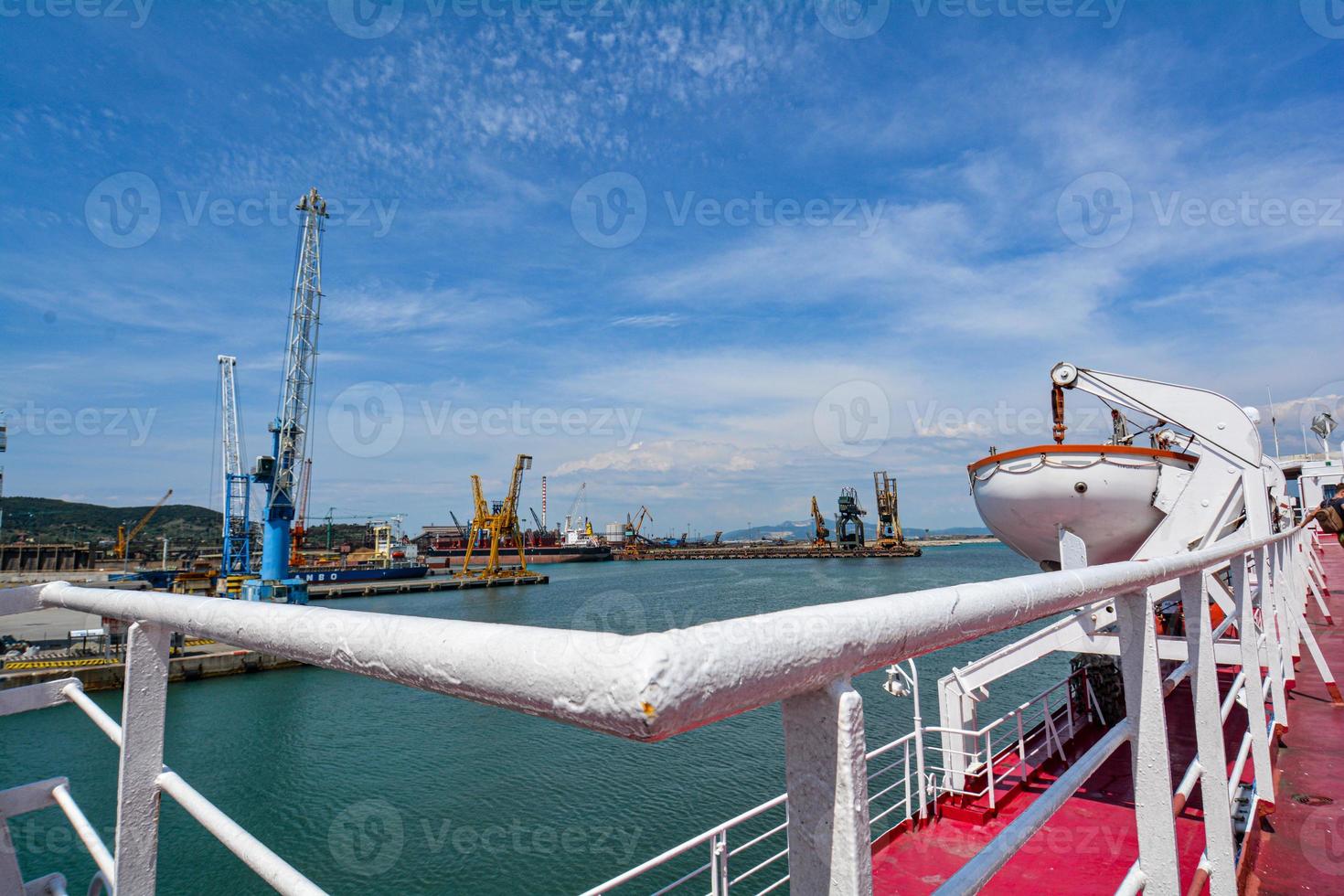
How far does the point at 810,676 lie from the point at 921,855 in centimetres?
522

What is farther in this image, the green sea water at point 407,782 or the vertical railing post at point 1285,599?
the green sea water at point 407,782

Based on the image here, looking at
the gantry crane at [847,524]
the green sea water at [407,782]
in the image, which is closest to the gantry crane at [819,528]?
the gantry crane at [847,524]

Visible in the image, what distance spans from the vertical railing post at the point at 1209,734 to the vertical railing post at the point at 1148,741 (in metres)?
0.45

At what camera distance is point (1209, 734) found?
4.90 feet

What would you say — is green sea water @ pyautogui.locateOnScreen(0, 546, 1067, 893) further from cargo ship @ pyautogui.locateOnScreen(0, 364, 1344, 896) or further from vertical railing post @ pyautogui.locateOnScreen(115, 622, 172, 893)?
vertical railing post @ pyautogui.locateOnScreen(115, 622, 172, 893)

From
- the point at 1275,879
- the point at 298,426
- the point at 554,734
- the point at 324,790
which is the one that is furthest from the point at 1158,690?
the point at 298,426

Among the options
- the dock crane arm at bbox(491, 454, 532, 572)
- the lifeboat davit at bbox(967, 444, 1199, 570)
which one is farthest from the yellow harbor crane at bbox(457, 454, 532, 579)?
the lifeboat davit at bbox(967, 444, 1199, 570)

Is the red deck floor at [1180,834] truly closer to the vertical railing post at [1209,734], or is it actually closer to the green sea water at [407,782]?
the vertical railing post at [1209,734]

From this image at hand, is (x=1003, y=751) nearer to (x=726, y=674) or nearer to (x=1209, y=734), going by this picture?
(x=1209, y=734)

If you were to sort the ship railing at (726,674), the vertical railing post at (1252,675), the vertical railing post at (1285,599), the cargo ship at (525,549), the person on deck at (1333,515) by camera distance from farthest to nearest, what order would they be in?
1. the cargo ship at (525,549)
2. the vertical railing post at (1285,599)
3. the person on deck at (1333,515)
4. the vertical railing post at (1252,675)
5. the ship railing at (726,674)

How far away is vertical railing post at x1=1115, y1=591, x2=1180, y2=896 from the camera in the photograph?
1.10 meters

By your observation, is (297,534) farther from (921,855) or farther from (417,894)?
(921,855)

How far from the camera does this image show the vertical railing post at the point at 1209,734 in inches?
57.3

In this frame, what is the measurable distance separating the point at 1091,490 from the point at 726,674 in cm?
755
